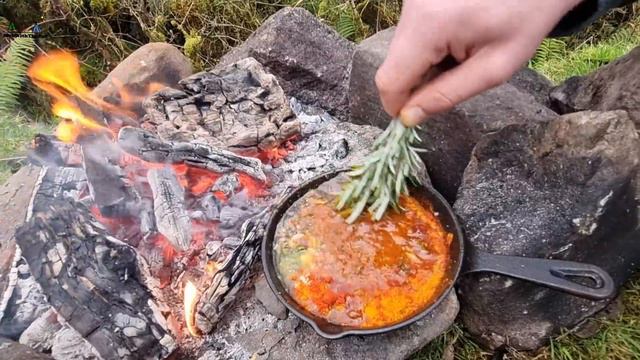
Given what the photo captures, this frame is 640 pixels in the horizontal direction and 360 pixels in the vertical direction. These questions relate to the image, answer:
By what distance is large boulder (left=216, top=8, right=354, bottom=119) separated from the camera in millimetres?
3535

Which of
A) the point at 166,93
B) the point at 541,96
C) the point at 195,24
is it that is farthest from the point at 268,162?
the point at 195,24

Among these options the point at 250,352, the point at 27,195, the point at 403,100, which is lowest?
the point at 250,352

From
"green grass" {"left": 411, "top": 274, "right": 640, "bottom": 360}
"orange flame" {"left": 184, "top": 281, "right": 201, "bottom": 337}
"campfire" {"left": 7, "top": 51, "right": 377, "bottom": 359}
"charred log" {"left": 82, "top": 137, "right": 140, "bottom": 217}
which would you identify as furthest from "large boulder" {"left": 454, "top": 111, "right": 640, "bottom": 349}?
"charred log" {"left": 82, "top": 137, "right": 140, "bottom": 217}

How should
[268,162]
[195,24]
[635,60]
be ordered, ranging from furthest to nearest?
[195,24], [268,162], [635,60]

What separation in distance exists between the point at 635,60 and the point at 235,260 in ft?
7.23

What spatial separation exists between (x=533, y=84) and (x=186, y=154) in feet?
6.93

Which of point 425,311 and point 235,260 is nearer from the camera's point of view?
point 425,311

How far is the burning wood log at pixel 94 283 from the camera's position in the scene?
2.31 metres

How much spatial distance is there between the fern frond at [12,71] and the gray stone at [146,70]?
967mm

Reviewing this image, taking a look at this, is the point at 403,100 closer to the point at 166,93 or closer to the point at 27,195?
the point at 166,93

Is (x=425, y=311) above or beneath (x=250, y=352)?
above

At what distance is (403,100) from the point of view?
188 centimetres

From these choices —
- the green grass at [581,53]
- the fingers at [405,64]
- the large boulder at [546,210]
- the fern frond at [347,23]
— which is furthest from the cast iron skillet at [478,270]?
the fern frond at [347,23]

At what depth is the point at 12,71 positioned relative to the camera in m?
4.29
